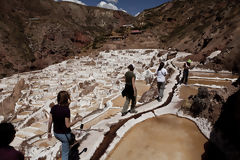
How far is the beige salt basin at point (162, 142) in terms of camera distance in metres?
3.76

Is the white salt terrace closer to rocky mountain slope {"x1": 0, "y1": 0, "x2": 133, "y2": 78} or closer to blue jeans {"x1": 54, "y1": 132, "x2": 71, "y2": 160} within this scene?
blue jeans {"x1": 54, "y1": 132, "x2": 71, "y2": 160}

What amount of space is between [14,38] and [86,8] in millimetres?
61441

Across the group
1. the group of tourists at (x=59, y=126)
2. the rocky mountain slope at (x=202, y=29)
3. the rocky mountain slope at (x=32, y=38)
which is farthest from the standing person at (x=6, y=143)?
the rocky mountain slope at (x=32, y=38)

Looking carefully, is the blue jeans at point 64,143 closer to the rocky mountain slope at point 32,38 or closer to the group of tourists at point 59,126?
the group of tourists at point 59,126

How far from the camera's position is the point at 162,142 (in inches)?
165

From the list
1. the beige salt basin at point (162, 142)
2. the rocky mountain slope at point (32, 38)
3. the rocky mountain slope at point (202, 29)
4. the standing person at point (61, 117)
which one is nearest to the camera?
the standing person at point (61, 117)

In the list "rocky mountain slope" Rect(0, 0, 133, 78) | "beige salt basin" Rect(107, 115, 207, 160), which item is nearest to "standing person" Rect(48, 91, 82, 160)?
"beige salt basin" Rect(107, 115, 207, 160)

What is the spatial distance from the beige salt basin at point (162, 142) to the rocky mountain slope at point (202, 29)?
8825 mm

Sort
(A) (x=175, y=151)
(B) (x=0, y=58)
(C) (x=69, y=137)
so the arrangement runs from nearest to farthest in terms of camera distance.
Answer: (C) (x=69, y=137), (A) (x=175, y=151), (B) (x=0, y=58)

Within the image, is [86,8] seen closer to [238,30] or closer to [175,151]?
[238,30]

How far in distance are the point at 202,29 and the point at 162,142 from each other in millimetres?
30784

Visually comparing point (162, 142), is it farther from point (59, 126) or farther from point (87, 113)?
point (87, 113)

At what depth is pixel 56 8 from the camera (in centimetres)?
8125

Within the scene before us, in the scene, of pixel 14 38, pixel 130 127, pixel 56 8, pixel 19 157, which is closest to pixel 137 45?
pixel 130 127
